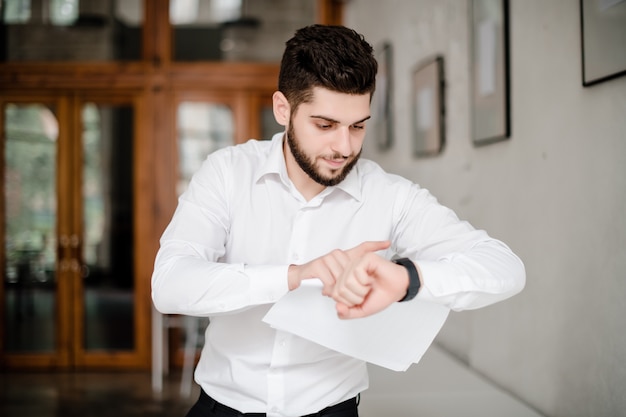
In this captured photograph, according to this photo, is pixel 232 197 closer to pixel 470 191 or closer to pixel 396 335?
pixel 396 335

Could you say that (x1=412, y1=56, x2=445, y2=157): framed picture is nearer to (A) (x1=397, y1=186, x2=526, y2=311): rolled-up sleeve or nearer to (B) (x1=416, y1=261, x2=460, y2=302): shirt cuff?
(A) (x1=397, y1=186, x2=526, y2=311): rolled-up sleeve

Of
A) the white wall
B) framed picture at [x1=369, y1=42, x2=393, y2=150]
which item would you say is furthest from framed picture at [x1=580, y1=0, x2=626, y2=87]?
framed picture at [x1=369, y1=42, x2=393, y2=150]

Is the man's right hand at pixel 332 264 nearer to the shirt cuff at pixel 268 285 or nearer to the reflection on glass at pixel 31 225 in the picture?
the shirt cuff at pixel 268 285

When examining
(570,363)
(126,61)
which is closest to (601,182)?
(570,363)

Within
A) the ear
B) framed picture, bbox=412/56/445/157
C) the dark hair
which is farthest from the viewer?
framed picture, bbox=412/56/445/157

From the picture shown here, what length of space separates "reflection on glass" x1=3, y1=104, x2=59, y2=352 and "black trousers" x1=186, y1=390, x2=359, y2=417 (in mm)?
4660

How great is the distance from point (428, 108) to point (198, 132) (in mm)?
2897

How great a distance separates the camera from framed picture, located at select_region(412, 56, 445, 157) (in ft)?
10.1

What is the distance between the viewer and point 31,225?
562 centimetres

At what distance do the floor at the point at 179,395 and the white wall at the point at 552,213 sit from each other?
0.12m

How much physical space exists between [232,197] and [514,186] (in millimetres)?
1185

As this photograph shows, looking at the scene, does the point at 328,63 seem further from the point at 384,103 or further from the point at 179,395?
the point at 179,395

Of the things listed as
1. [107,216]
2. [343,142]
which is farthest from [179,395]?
[343,142]

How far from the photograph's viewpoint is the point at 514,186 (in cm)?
223
